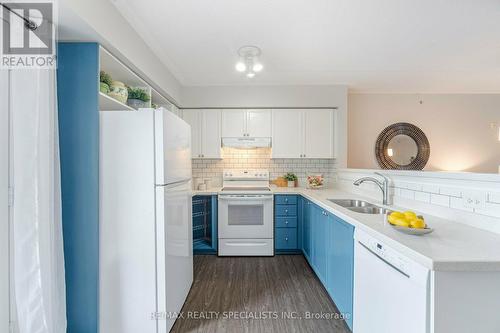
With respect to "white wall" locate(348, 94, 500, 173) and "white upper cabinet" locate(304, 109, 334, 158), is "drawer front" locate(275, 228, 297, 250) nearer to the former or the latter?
"white upper cabinet" locate(304, 109, 334, 158)

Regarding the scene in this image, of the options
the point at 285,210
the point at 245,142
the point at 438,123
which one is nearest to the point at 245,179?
the point at 245,142

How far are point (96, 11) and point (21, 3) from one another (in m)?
0.37

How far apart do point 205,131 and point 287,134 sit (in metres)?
1.31

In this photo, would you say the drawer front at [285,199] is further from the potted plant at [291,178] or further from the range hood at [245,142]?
the range hood at [245,142]

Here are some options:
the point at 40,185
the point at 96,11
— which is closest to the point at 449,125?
the point at 96,11

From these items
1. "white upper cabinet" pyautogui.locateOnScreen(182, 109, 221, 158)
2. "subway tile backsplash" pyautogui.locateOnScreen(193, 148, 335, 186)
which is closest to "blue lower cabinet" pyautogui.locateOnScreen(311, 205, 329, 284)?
"subway tile backsplash" pyautogui.locateOnScreen(193, 148, 335, 186)

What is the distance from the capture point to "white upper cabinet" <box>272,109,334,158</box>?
3643mm

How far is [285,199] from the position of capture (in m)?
3.31

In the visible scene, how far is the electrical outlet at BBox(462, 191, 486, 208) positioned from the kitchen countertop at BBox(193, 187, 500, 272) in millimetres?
141

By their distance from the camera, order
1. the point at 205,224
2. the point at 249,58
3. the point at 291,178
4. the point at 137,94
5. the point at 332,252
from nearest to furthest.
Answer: the point at 332,252 < the point at 137,94 < the point at 249,58 < the point at 205,224 < the point at 291,178

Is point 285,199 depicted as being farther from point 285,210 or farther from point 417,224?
point 417,224

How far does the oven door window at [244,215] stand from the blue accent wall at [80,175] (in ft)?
5.96

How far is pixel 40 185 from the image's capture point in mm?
1330

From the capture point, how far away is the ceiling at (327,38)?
1.79 meters
